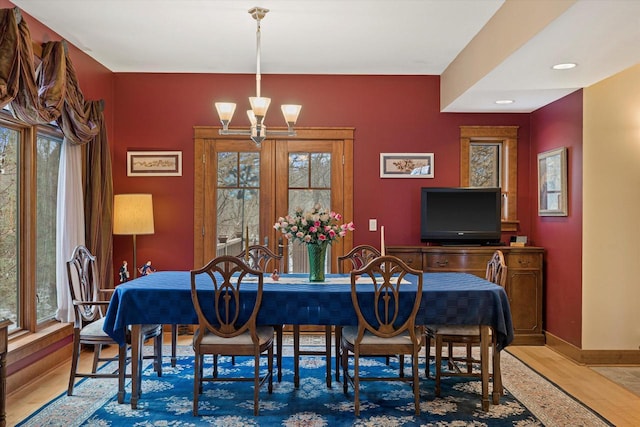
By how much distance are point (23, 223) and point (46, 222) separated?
15.9 inches

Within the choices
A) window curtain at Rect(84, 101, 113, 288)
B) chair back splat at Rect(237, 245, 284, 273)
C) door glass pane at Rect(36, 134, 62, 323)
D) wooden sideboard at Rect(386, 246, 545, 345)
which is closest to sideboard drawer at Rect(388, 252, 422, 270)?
wooden sideboard at Rect(386, 246, 545, 345)

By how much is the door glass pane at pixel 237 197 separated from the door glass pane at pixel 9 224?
2.06m

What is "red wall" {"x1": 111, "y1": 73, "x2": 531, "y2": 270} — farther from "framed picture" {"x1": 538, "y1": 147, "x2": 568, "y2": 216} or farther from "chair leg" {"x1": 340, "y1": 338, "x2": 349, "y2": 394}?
"chair leg" {"x1": 340, "y1": 338, "x2": 349, "y2": 394}

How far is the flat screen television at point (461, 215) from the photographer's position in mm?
5516

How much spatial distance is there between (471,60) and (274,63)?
195 centimetres

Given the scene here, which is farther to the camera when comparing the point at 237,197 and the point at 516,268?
the point at 237,197

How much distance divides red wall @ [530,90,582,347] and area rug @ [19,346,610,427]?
3.03 ft

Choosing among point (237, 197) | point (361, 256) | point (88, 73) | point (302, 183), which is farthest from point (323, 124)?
point (88, 73)

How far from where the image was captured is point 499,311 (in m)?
3.48

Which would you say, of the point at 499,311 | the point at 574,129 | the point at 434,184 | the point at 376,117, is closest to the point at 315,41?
the point at 376,117

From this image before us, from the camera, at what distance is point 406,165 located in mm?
5785

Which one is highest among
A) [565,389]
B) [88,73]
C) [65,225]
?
[88,73]

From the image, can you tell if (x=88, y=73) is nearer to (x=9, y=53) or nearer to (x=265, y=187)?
(x=9, y=53)

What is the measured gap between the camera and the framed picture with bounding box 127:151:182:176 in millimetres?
5727
